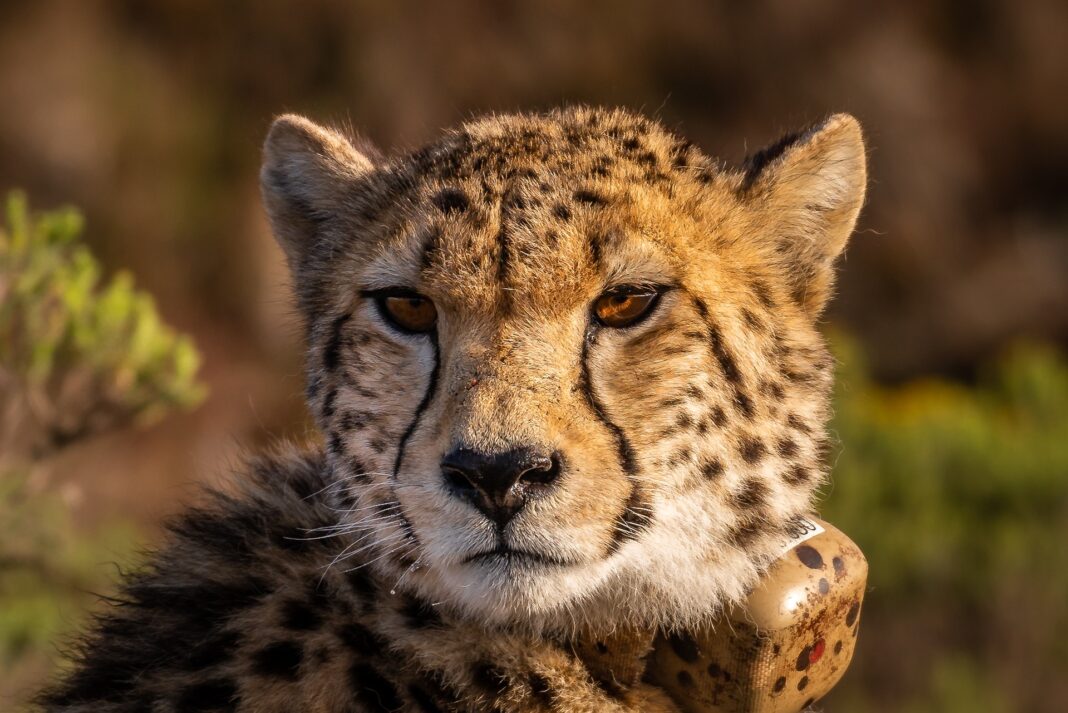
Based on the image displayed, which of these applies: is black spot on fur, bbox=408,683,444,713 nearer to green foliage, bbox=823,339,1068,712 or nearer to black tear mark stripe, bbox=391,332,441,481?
black tear mark stripe, bbox=391,332,441,481

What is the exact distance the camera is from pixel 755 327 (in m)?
2.06

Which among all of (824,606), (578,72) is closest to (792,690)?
(824,606)

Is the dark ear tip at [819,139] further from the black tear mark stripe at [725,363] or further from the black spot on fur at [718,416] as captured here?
the black spot on fur at [718,416]

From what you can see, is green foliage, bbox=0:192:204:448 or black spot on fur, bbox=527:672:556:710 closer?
black spot on fur, bbox=527:672:556:710

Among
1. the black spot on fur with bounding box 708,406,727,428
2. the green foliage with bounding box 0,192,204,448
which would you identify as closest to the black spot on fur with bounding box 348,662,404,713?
the black spot on fur with bounding box 708,406,727,428

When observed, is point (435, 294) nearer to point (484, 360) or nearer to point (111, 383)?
point (484, 360)

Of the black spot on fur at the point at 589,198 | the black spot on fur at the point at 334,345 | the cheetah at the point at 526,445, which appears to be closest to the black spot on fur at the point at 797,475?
the cheetah at the point at 526,445

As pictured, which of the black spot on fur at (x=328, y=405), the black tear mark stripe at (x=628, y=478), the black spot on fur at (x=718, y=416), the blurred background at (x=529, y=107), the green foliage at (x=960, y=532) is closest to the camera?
the black tear mark stripe at (x=628, y=478)

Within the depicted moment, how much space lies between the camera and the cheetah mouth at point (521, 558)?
71.8 inches

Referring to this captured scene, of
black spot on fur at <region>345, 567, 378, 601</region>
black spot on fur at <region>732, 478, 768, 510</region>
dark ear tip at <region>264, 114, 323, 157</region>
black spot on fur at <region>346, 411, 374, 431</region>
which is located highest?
dark ear tip at <region>264, 114, 323, 157</region>

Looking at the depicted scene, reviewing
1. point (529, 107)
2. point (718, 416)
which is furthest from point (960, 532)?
point (718, 416)

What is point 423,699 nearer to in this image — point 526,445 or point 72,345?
point 526,445

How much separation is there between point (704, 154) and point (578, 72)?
5.86 meters

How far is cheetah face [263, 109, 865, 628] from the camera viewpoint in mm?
1831
